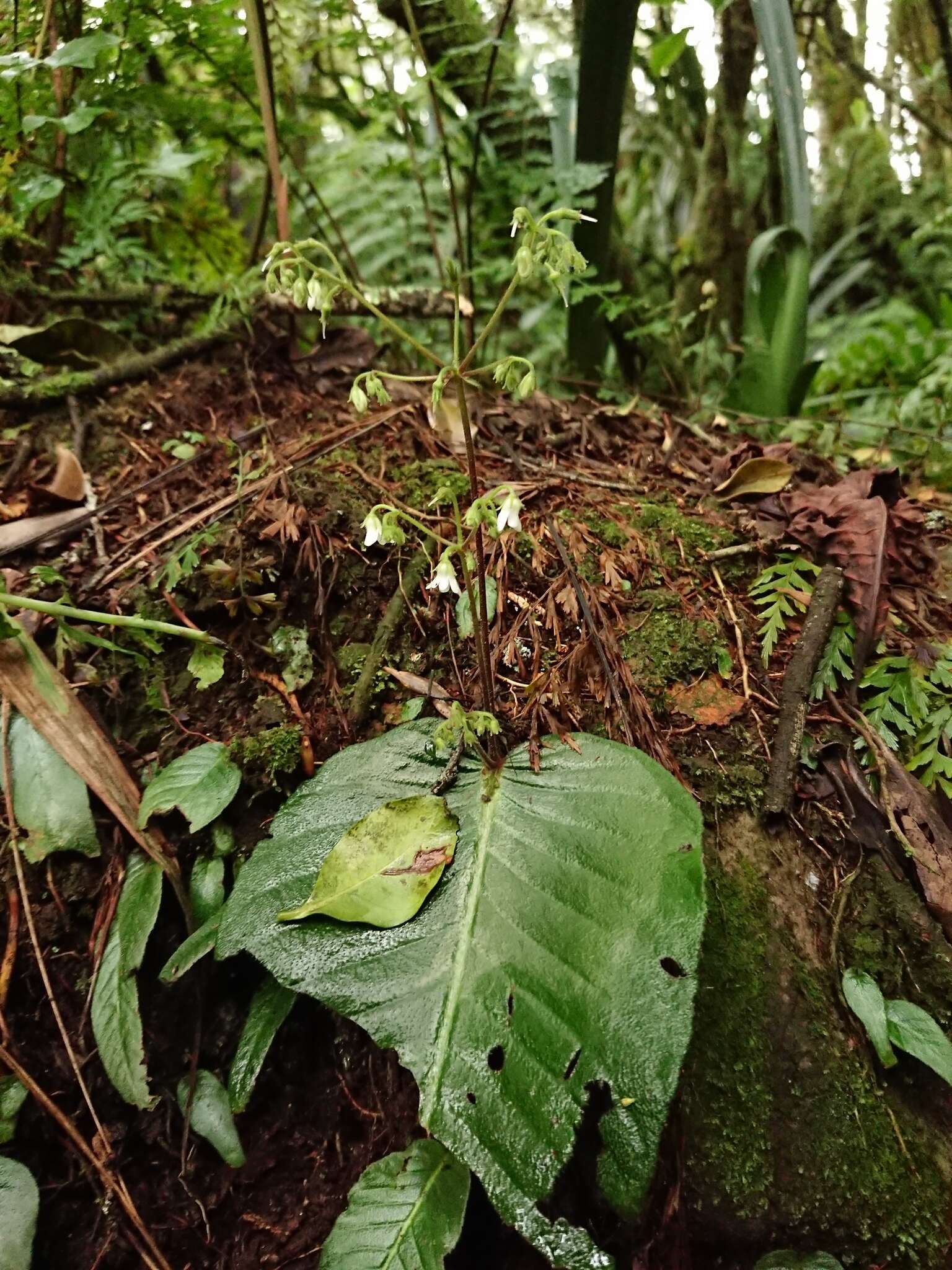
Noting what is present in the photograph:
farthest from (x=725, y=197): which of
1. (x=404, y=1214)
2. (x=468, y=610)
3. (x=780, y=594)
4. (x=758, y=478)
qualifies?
(x=404, y=1214)

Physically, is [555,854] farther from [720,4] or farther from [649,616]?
[720,4]

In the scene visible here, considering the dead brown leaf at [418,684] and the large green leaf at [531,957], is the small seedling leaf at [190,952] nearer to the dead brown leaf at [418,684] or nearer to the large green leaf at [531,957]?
the large green leaf at [531,957]

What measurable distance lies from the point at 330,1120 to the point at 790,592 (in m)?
1.46

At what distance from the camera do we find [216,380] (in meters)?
2.32

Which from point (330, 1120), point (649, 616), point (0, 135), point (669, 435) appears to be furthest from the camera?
point (669, 435)

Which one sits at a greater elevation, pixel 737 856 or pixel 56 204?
pixel 56 204

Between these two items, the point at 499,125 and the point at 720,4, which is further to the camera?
the point at 499,125

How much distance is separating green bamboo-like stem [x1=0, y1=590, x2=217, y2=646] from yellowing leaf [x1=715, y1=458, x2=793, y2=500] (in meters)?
1.39

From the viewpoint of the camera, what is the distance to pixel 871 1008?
1267mm

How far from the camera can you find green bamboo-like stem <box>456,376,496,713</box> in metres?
1.21

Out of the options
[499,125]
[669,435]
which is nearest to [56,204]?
[499,125]

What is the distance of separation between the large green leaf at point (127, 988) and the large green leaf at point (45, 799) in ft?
0.37

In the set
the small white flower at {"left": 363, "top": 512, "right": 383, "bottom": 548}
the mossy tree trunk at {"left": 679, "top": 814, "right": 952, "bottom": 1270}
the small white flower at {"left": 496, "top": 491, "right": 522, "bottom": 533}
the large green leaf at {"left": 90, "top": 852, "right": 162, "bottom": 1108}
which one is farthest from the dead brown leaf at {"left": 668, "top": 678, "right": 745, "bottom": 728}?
the large green leaf at {"left": 90, "top": 852, "right": 162, "bottom": 1108}

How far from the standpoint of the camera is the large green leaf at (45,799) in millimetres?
1395
